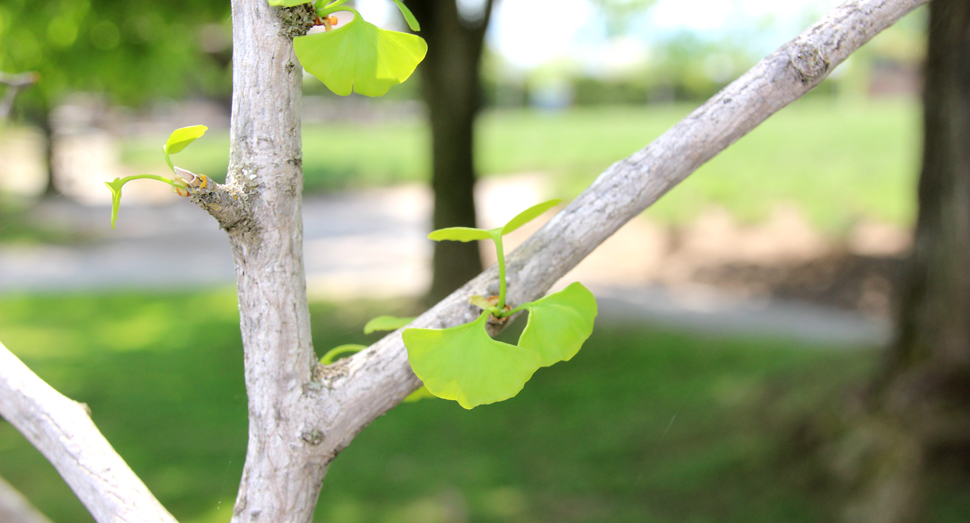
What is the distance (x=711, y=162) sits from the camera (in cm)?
1040

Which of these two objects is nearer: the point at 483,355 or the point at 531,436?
the point at 483,355

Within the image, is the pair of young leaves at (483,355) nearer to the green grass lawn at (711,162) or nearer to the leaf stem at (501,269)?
the leaf stem at (501,269)

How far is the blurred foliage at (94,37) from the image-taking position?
2932mm

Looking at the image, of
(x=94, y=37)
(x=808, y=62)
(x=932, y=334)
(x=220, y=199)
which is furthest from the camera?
(x=94, y=37)

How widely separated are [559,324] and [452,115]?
160 inches

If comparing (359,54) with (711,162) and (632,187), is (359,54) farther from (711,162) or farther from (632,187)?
(711,162)

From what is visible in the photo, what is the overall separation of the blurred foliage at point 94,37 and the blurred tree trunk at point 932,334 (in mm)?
2815

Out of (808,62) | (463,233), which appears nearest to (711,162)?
(808,62)

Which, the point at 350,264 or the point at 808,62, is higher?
the point at 808,62

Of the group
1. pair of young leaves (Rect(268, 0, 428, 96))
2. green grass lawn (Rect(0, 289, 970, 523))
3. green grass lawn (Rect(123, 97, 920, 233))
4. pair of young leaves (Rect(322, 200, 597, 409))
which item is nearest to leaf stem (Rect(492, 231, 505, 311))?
pair of young leaves (Rect(322, 200, 597, 409))

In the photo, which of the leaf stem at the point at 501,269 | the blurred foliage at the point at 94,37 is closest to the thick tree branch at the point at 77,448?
the leaf stem at the point at 501,269

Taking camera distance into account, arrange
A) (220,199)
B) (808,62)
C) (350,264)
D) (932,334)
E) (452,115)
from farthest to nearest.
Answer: (350,264), (452,115), (932,334), (808,62), (220,199)

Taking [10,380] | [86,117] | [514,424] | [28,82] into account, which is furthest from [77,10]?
[86,117]

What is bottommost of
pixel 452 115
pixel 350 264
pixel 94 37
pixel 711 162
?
pixel 350 264
